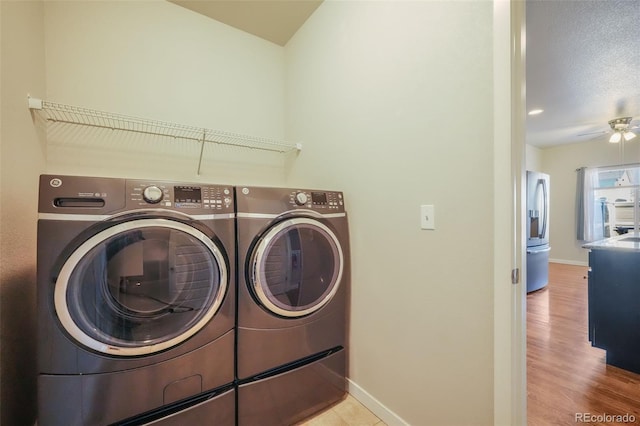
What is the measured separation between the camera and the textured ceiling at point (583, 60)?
1.95 metres

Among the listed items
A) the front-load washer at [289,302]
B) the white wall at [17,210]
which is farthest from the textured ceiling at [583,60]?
the white wall at [17,210]

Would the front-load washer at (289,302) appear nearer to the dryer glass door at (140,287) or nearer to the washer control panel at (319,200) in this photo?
the washer control panel at (319,200)

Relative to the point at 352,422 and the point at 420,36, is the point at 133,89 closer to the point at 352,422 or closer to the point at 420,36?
the point at 420,36

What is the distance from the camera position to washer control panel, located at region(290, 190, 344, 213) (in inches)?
55.1

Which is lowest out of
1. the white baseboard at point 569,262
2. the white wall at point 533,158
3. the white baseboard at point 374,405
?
the white baseboard at point 374,405

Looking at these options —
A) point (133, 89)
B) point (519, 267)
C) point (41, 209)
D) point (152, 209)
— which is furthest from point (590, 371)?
point (133, 89)

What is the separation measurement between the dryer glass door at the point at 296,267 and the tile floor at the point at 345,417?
58 centimetres

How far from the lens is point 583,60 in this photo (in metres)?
2.57

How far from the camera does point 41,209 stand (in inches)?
35.3

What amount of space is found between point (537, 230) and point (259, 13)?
436cm

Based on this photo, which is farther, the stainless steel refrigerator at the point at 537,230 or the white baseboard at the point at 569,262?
the white baseboard at the point at 569,262

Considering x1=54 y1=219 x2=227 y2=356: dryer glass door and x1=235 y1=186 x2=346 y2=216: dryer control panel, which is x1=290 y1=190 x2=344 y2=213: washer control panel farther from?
x1=54 y1=219 x2=227 y2=356: dryer glass door

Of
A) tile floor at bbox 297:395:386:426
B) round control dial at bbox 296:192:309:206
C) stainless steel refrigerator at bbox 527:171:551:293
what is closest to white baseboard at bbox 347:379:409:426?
tile floor at bbox 297:395:386:426

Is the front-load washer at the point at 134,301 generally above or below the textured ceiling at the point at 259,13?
below
